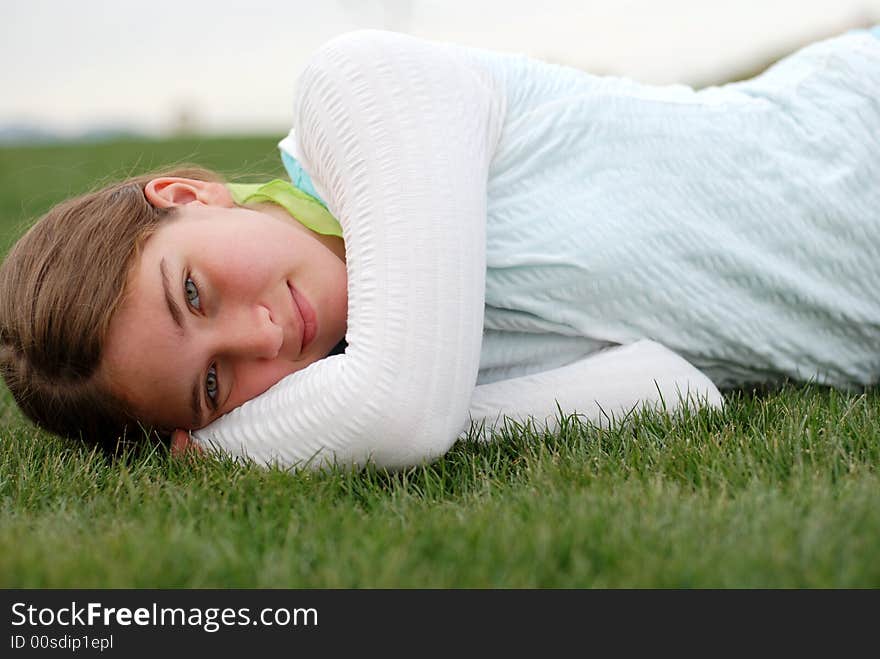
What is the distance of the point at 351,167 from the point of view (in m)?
1.86

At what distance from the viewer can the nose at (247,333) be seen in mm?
1826

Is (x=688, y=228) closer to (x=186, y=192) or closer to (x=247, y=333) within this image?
(x=247, y=333)

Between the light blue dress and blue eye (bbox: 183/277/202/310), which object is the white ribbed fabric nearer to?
the light blue dress

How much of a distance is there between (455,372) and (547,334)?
1.07ft

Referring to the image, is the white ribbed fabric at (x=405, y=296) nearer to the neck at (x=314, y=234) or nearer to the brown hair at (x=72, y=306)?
the neck at (x=314, y=234)

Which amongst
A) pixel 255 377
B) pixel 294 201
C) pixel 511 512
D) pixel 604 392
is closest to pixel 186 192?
pixel 294 201

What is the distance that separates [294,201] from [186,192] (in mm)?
244

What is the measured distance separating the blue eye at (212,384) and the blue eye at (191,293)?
13 cm

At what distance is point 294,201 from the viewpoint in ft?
6.91

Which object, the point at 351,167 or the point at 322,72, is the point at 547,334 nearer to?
the point at 351,167

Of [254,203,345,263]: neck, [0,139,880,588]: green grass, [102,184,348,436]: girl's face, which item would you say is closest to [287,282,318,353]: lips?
[102,184,348,436]: girl's face

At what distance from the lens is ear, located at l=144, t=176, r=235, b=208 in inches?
82.0
